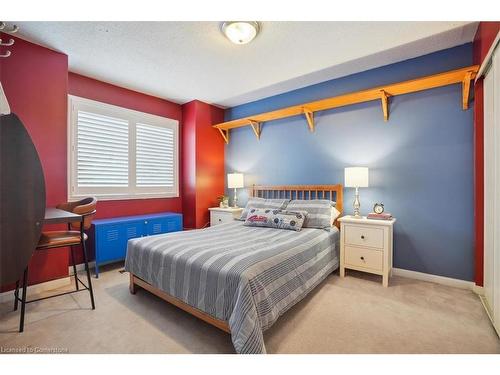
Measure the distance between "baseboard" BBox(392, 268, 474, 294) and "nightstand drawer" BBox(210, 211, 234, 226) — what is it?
2399 mm

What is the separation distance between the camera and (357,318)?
6.31 feet

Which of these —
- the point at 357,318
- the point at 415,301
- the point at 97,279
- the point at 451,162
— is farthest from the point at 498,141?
the point at 97,279

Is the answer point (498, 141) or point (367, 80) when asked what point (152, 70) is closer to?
point (367, 80)

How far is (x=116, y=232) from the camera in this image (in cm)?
311

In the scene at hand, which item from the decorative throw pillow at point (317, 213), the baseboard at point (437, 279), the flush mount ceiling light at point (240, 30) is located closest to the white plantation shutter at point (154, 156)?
the flush mount ceiling light at point (240, 30)

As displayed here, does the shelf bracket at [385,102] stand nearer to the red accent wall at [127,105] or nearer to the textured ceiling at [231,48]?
the textured ceiling at [231,48]

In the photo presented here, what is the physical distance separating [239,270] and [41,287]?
7.58ft

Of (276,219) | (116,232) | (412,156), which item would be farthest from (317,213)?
(116,232)

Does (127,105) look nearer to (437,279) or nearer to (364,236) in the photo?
(364,236)

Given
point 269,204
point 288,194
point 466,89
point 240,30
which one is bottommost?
point 269,204

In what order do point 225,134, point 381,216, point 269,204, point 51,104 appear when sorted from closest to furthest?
point 51,104 < point 381,216 < point 269,204 < point 225,134

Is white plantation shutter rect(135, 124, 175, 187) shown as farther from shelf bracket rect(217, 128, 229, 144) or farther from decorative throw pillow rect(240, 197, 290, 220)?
decorative throw pillow rect(240, 197, 290, 220)

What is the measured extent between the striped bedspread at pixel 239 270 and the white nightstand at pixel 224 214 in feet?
4.04

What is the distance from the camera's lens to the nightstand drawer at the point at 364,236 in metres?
2.53
